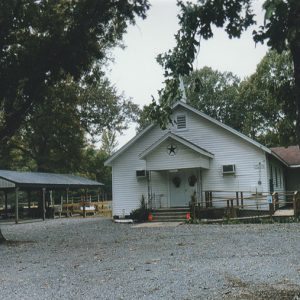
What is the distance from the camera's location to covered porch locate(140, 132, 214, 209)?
909 inches

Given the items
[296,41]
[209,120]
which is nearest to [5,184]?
[209,120]

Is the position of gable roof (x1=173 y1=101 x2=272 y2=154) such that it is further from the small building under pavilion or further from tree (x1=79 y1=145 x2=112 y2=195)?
tree (x1=79 y1=145 x2=112 y2=195)

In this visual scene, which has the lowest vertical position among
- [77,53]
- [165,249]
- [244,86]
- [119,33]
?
[165,249]

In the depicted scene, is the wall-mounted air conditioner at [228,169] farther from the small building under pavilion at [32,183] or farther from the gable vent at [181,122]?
the small building under pavilion at [32,183]

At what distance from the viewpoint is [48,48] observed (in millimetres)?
15539

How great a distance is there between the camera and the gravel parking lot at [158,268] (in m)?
6.82

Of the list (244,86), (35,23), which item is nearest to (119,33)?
(35,23)

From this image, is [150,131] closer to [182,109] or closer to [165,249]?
[182,109]

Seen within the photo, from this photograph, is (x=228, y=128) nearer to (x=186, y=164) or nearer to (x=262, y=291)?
(x=186, y=164)

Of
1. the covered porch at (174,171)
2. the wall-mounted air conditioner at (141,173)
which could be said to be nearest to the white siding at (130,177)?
the wall-mounted air conditioner at (141,173)

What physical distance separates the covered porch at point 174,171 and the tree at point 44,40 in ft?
27.0

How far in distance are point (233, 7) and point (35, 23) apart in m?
10.7

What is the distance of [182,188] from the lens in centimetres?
2458

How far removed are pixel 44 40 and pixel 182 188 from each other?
39.8ft
